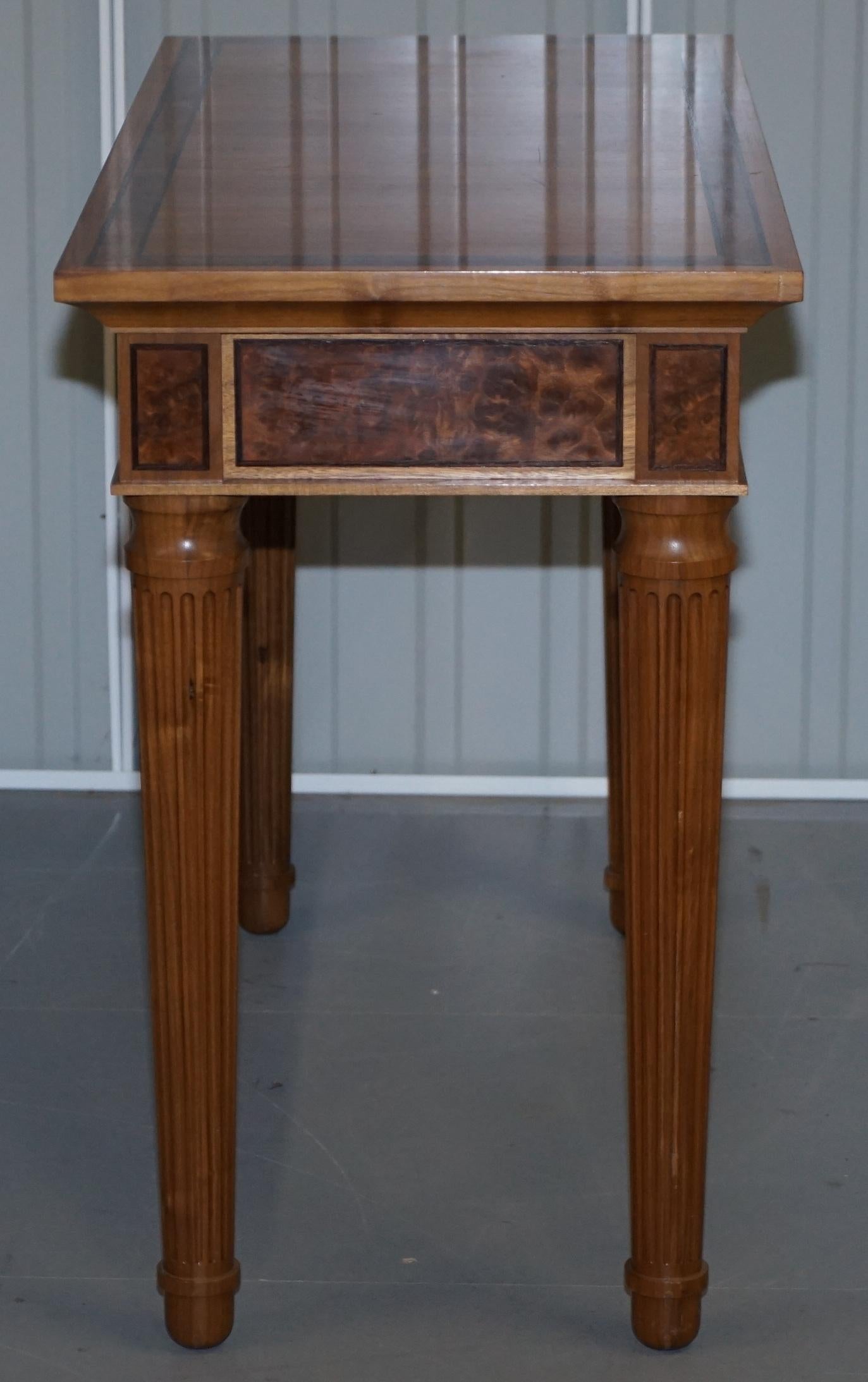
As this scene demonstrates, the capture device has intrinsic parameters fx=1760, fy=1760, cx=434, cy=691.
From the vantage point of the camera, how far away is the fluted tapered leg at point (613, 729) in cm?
226

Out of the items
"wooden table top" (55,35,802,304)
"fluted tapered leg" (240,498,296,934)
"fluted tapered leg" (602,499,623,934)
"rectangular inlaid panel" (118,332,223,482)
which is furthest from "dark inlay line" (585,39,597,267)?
"fluted tapered leg" (240,498,296,934)

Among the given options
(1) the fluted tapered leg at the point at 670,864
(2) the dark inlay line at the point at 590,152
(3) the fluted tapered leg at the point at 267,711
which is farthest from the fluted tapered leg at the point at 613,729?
(1) the fluted tapered leg at the point at 670,864

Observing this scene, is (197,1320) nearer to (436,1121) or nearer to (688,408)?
(436,1121)

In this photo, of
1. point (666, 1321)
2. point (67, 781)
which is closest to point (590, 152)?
point (666, 1321)

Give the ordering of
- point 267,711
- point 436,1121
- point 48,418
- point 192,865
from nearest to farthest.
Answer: point 192,865 < point 436,1121 < point 267,711 < point 48,418

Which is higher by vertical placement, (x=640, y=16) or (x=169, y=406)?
(x=640, y=16)

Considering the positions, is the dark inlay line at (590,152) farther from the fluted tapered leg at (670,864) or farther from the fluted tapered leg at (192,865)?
the fluted tapered leg at (192,865)

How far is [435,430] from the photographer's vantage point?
132 cm

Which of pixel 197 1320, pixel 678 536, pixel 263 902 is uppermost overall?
pixel 678 536

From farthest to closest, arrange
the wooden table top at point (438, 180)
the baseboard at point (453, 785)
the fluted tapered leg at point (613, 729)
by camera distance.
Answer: the baseboard at point (453, 785) < the fluted tapered leg at point (613, 729) < the wooden table top at point (438, 180)

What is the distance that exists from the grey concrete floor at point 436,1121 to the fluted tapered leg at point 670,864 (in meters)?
0.12

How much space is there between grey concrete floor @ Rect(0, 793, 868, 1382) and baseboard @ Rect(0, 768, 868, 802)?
21 centimetres

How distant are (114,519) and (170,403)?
1689mm

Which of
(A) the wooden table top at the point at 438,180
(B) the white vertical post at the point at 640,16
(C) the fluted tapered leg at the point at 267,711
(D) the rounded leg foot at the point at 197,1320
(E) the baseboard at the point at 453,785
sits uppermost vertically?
(B) the white vertical post at the point at 640,16
